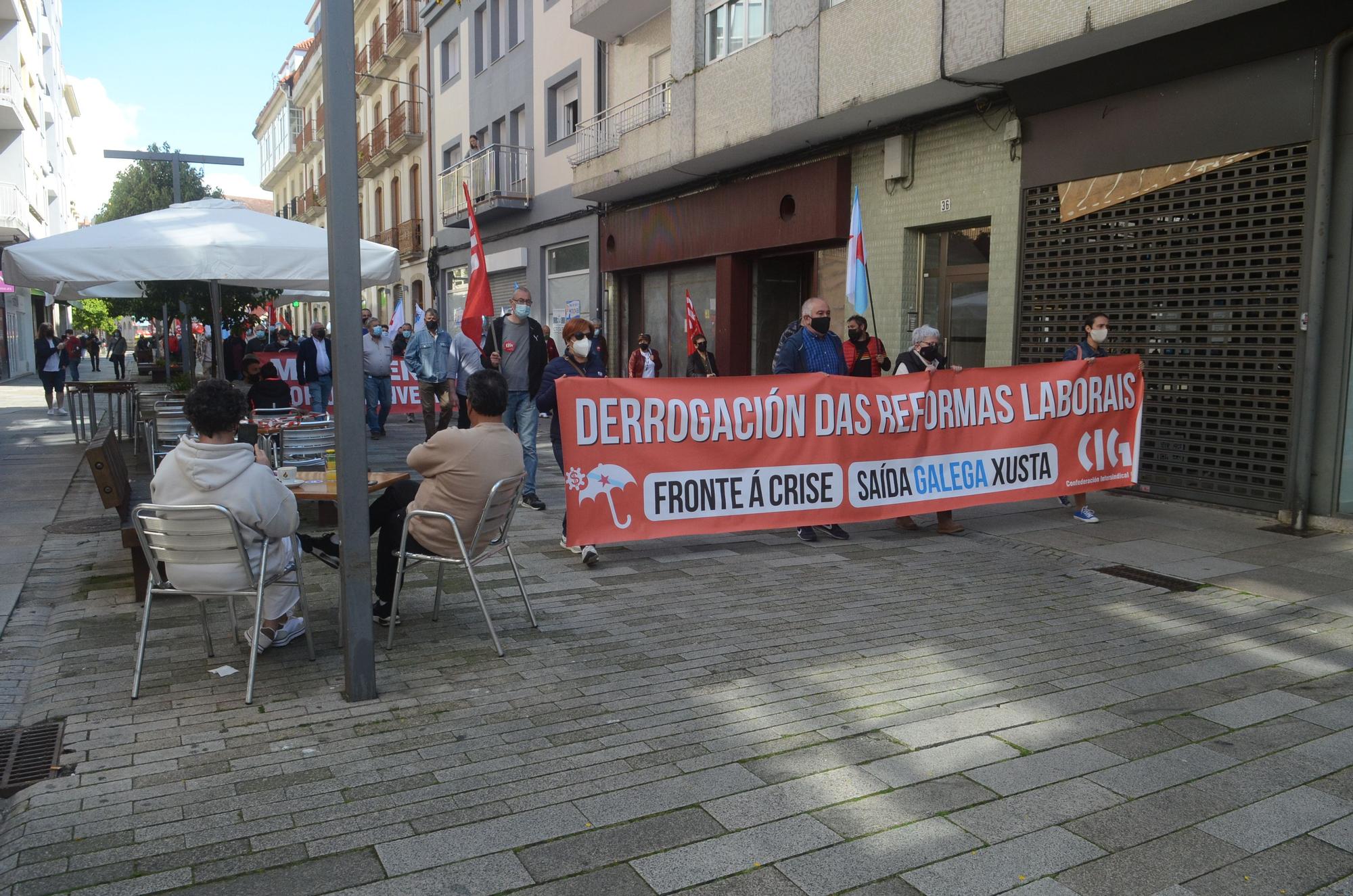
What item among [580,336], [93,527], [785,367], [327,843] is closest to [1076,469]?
[785,367]

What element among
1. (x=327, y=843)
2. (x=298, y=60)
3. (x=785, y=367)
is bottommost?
(x=327, y=843)

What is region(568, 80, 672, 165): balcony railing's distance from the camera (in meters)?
16.7

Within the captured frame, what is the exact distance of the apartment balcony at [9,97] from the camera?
2816 centimetres

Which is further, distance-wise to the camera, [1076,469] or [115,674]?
[1076,469]

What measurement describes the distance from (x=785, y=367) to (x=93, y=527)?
573cm

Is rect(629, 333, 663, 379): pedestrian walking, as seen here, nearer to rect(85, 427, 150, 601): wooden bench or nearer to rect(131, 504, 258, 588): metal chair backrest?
rect(85, 427, 150, 601): wooden bench

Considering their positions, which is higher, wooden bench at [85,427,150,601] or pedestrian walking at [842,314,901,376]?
pedestrian walking at [842,314,901,376]

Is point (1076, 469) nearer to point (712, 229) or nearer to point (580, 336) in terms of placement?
point (580, 336)

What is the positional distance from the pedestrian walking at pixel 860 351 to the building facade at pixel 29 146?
19.3 m

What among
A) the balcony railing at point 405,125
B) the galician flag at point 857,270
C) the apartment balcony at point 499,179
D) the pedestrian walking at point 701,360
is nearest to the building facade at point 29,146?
the apartment balcony at point 499,179

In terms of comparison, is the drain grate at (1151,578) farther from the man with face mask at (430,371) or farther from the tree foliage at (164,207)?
the tree foliage at (164,207)

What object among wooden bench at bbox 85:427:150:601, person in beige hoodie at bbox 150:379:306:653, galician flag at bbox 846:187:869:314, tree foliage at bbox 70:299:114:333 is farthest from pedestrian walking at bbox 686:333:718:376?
tree foliage at bbox 70:299:114:333

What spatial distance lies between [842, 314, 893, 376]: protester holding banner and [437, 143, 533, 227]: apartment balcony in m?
14.0

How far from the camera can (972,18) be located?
9883 mm
